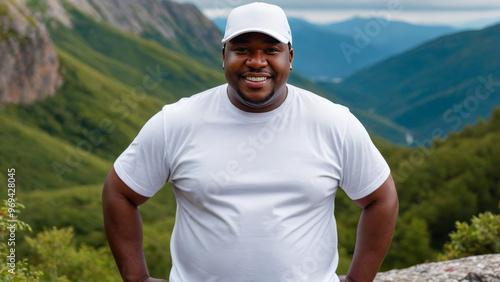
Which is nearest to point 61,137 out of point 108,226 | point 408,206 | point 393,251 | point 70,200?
point 70,200

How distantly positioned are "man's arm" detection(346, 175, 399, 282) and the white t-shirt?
0.14 metres

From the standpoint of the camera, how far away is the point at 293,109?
3.84 meters

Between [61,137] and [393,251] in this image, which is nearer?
[393,251]

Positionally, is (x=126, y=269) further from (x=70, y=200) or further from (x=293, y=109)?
(x=70, y=200)

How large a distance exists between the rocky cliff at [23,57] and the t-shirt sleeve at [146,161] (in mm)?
153602

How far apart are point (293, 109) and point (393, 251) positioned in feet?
205

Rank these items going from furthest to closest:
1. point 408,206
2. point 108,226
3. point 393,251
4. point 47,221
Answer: point 47,221
point 408,206
point 393,251
point 108,226

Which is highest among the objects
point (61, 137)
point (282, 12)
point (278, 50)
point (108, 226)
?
point (282, 12)

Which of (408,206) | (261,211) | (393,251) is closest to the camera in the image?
(261,211)

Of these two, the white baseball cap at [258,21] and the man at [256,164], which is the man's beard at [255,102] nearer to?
the man at [256,164]

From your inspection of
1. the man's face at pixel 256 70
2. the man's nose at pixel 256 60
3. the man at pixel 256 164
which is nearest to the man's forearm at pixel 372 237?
A: the man at pixel 256 164

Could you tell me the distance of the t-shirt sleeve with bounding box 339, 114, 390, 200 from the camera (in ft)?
12.5

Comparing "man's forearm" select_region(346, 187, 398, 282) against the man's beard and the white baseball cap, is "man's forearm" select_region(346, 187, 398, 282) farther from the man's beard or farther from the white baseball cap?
the white baseball cap

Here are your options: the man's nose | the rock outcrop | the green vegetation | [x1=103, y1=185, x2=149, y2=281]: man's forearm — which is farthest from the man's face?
the green vegetation
